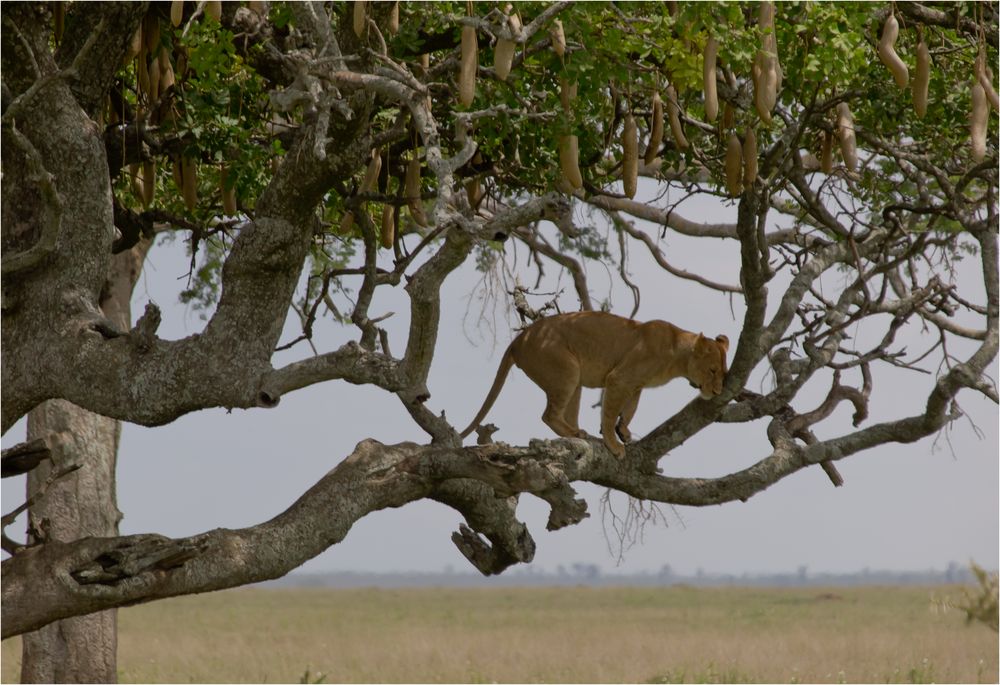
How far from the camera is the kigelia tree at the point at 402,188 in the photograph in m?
7.44

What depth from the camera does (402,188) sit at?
965 cm

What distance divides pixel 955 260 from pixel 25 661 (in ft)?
32.7

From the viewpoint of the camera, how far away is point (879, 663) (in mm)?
20984

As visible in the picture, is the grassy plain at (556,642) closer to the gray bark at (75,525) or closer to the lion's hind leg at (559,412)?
the gray bark at (75,525)

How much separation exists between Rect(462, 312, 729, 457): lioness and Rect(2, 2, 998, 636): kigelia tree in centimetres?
44

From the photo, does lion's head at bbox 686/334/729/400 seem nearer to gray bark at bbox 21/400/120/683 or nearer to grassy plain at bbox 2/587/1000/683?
grassy plain at bbox 2/587/1000/683

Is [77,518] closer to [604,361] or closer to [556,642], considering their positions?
[604,361]

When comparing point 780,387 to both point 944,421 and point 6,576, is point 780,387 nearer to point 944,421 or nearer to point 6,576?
point 944,421

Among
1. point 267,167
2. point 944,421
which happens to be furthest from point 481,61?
point 944,421

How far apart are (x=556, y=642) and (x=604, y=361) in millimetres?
18365

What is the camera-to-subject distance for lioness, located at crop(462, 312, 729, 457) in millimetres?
9438

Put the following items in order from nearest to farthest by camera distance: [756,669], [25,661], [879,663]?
[25,661]
[756,669]
[879,663]

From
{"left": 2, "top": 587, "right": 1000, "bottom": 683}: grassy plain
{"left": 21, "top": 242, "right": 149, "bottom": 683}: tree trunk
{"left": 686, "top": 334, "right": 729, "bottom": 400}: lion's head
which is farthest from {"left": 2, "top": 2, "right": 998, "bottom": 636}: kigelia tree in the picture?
{"left": 2, "top": 587, "right": 1000, "bottom": 683}: grassy plain

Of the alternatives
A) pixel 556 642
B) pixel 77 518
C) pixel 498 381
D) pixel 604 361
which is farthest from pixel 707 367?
pixel 556 642
